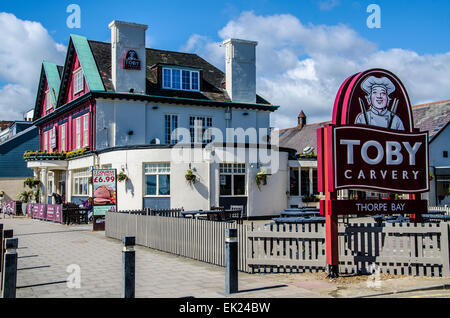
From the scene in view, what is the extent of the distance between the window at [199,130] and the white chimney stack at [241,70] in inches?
106

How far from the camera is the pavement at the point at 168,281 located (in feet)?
28.8

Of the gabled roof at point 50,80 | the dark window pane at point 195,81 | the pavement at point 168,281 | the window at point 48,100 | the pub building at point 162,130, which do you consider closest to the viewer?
the pavement at point 168,281

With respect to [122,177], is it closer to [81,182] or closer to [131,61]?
[81,182]

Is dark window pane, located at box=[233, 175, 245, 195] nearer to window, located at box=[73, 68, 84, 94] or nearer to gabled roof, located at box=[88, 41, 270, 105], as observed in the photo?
gabled roof, located at box=[88, 41, 270, 105]

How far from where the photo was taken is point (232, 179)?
2516 centimetres

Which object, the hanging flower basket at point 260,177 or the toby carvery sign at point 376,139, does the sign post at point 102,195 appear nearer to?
the hanging flower basket at point 260,177

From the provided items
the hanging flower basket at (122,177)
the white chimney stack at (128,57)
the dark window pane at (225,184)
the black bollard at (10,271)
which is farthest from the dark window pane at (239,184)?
the black bollard at (10,271)

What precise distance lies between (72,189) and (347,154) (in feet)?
85.8

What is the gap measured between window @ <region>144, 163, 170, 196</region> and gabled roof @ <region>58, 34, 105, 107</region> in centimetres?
683

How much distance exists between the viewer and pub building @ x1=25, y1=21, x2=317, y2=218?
2472 centimetres

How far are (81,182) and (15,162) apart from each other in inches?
672

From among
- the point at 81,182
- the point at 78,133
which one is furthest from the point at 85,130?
the point at 81,182

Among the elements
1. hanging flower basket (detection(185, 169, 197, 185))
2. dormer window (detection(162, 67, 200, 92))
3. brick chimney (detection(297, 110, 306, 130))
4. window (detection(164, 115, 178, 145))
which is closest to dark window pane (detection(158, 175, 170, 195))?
hanging flower basket (detection(185, 169, 197, 185))
